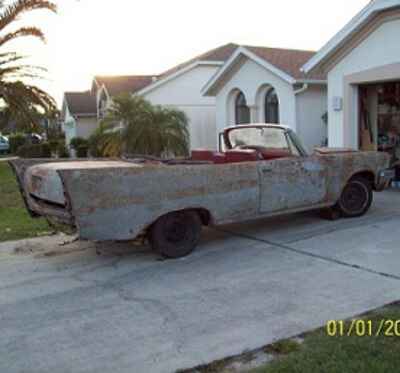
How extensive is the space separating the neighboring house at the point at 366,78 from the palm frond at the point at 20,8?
9022 millimetres

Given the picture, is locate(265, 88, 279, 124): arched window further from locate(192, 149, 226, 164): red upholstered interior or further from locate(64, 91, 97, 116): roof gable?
locate(64, 91, 97, 116): roof gable

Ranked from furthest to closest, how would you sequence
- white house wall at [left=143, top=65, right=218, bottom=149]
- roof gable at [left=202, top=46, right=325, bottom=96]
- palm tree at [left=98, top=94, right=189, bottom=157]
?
white house wall at [left=143, top=65, right=218, bottom=149], palm tree at [left=98, top=94, right=189, bottom=157], roof gable at [left=202, top=46, right=325, bottom=96]

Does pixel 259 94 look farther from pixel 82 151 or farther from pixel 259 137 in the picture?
pixel 82 151

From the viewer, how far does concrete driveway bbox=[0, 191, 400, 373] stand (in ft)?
12.7

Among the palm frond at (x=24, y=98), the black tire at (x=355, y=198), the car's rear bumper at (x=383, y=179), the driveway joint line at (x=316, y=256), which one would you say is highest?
the palm frond at (x=24, y=98)

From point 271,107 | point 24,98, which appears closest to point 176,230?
point 271,107

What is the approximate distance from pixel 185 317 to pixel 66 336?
1056 mm

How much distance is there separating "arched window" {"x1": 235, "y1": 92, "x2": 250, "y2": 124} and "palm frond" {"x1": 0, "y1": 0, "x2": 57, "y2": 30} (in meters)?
6.91

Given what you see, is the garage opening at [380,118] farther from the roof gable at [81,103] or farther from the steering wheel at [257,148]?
A: the roof gable at [81,103]

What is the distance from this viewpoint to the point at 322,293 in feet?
16.1

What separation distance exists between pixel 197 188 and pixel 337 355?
10.5 feet

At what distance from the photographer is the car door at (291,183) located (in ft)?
22.8

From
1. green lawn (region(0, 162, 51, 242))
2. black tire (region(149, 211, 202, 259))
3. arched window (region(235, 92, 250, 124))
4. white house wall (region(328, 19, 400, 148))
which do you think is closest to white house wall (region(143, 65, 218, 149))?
arched window (region(235, 92, 250, 124))

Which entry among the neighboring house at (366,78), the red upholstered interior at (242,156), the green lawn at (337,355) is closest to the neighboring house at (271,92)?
the neighboring house at (366,78)
